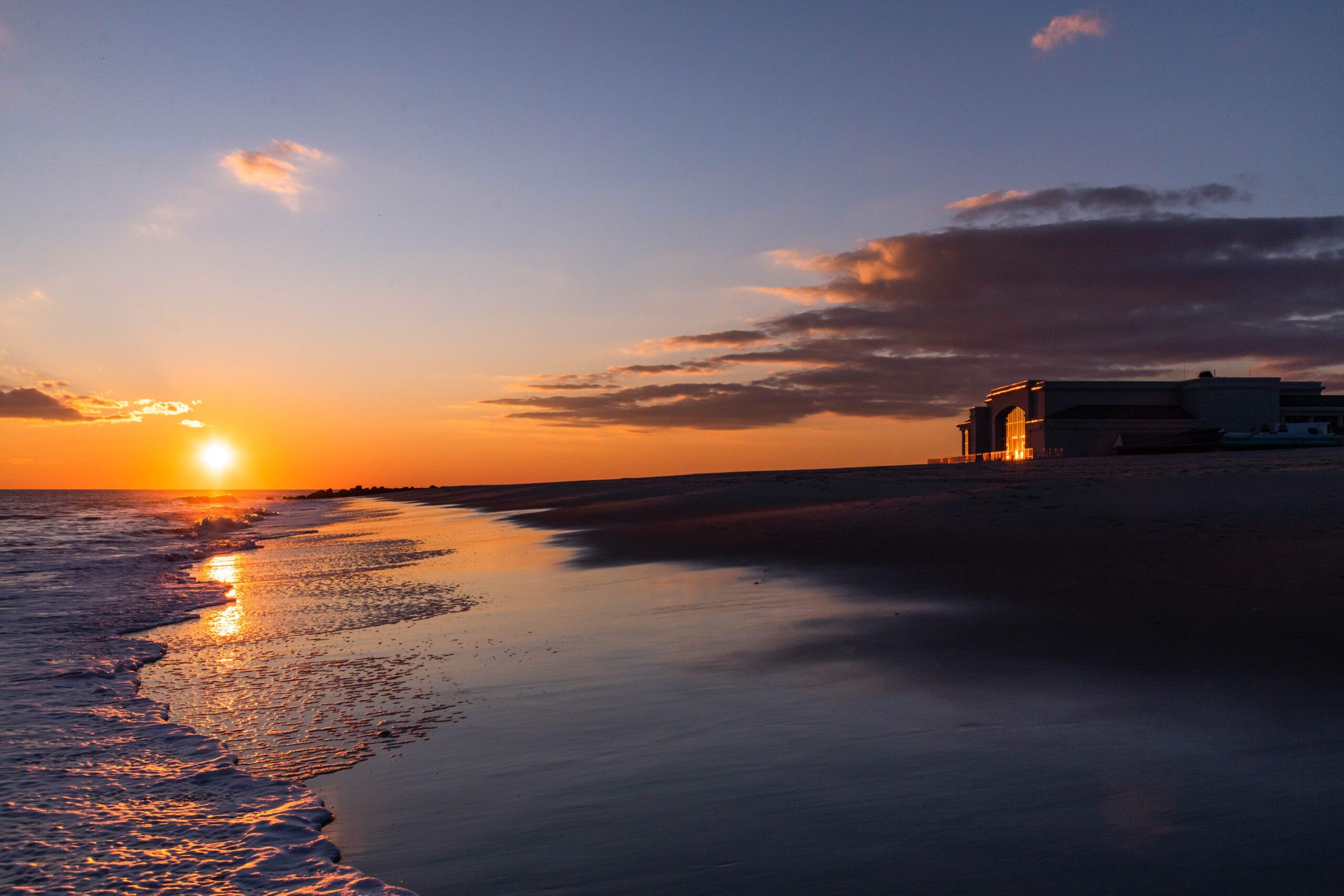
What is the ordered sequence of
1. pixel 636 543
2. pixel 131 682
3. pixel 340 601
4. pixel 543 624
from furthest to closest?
pixel 636 543
pixel 340 601
pixel 543 624
pixel 131 682

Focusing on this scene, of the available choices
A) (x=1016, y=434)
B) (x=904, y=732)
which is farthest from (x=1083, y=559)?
(x=1016, y=434)

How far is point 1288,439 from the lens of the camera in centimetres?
5125

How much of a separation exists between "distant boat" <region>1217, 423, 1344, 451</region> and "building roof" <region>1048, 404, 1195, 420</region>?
858 centimetres

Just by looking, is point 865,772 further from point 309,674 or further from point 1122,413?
point 1122,413

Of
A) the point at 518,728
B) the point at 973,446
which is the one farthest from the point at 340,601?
the point at 973,446

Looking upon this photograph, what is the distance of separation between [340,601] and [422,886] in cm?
943

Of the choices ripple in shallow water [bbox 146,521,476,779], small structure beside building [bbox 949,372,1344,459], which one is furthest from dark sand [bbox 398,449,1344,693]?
small structure beside building [bbox 949,372,1344,459]

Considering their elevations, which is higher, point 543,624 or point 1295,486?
point 1295,486

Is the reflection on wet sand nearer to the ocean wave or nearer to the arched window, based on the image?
the ocean wave

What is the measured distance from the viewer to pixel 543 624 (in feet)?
31.7

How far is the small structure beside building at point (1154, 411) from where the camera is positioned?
6231cm

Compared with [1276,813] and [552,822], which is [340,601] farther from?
[1276,813]

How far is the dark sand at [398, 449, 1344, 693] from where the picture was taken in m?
6.96

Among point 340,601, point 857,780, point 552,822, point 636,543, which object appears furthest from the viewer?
point 636,543
